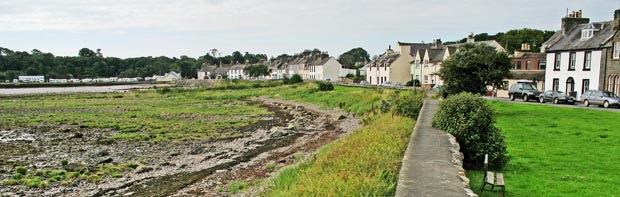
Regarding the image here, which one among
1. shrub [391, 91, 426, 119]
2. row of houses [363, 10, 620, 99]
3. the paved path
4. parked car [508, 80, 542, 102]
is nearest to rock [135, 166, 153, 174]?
the paved path

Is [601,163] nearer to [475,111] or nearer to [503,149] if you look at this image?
[503,149]

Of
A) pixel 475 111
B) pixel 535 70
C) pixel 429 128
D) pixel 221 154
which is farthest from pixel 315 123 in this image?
pixel 535 70

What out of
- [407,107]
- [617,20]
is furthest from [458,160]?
[617,20]

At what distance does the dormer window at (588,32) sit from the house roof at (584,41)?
11.2 inches

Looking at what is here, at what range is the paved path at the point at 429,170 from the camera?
7770 millimetres

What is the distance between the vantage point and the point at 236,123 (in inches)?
1406

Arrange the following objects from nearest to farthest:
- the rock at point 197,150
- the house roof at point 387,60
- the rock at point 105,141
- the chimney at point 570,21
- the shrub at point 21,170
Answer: the shrub at point 21,170
the rock at point 197,150
the rock at point 105,141
the chimney at point 570,21
the house roof at point 387,60

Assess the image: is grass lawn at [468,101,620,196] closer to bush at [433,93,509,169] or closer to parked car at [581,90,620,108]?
bush at [433,93,509,169]

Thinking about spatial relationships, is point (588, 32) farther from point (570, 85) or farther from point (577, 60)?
point (570, 85)

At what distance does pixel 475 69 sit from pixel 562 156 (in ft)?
48.2

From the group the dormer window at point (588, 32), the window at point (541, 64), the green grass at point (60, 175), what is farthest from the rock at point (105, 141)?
the window at point (541, 64)

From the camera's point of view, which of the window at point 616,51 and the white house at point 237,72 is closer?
the window at point 616,51

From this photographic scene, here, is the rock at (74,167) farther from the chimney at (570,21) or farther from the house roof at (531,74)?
the chimney at (570,21)

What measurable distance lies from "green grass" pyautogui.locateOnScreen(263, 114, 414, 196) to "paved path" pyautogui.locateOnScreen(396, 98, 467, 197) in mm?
266
